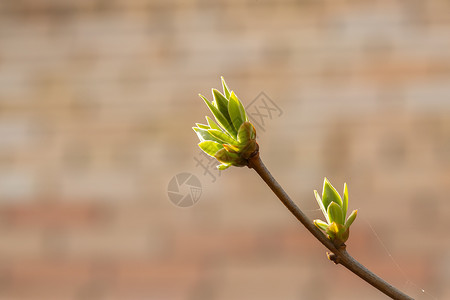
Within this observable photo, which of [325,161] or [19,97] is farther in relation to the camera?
[19,97]

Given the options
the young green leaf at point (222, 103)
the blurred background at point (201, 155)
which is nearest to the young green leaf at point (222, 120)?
the young green leaf at point (222, 103)

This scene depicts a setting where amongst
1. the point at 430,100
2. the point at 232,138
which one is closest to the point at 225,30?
the point at 430,100

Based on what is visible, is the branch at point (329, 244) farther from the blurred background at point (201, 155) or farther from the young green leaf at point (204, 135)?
the blurred background at point (201, 155)

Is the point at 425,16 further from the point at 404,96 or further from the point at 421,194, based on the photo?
the point at 421,194

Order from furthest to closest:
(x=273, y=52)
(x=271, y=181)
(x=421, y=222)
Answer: (x=273, y=52) → (x=421, y=222) → (x=271, y=181)

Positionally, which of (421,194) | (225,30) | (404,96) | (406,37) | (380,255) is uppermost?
(225,30)

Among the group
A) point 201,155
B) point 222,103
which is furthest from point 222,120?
point 201,155

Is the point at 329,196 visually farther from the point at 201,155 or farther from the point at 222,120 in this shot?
the point at 201,155

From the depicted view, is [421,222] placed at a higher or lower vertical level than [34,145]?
lower
